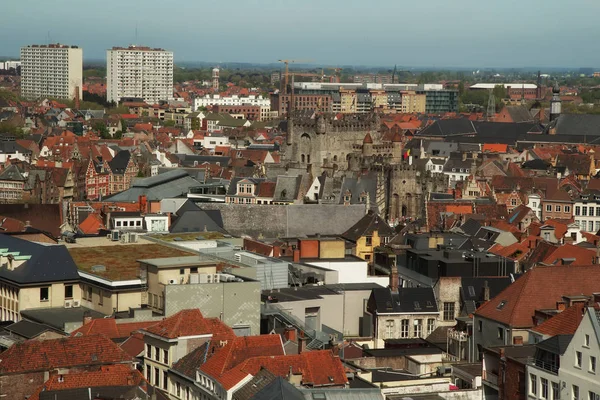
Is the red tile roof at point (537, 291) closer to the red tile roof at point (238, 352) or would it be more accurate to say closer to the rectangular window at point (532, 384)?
the rectangular window at point (532, 384)

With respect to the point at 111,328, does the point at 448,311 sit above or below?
below

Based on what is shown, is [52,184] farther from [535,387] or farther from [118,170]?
[535,387]

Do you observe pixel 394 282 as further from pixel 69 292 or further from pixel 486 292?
pixel 69 292

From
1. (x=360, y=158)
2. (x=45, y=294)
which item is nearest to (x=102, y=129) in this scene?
(x=360, y=158)

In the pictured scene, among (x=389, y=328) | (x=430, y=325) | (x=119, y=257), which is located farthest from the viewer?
(x=119, y=257)

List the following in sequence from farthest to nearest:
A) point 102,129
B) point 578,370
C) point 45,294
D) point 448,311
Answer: point 102,129
point 448,311
point 45,294
point 578,370

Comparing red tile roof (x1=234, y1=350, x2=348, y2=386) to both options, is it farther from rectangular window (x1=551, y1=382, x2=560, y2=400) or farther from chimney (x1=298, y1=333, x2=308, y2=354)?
rectangular window (x1=551, y1=382, x2=560, y2=400)

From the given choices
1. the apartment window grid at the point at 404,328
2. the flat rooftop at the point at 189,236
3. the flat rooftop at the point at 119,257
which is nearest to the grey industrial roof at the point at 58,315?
the flat rooftop at the point at 119,257
